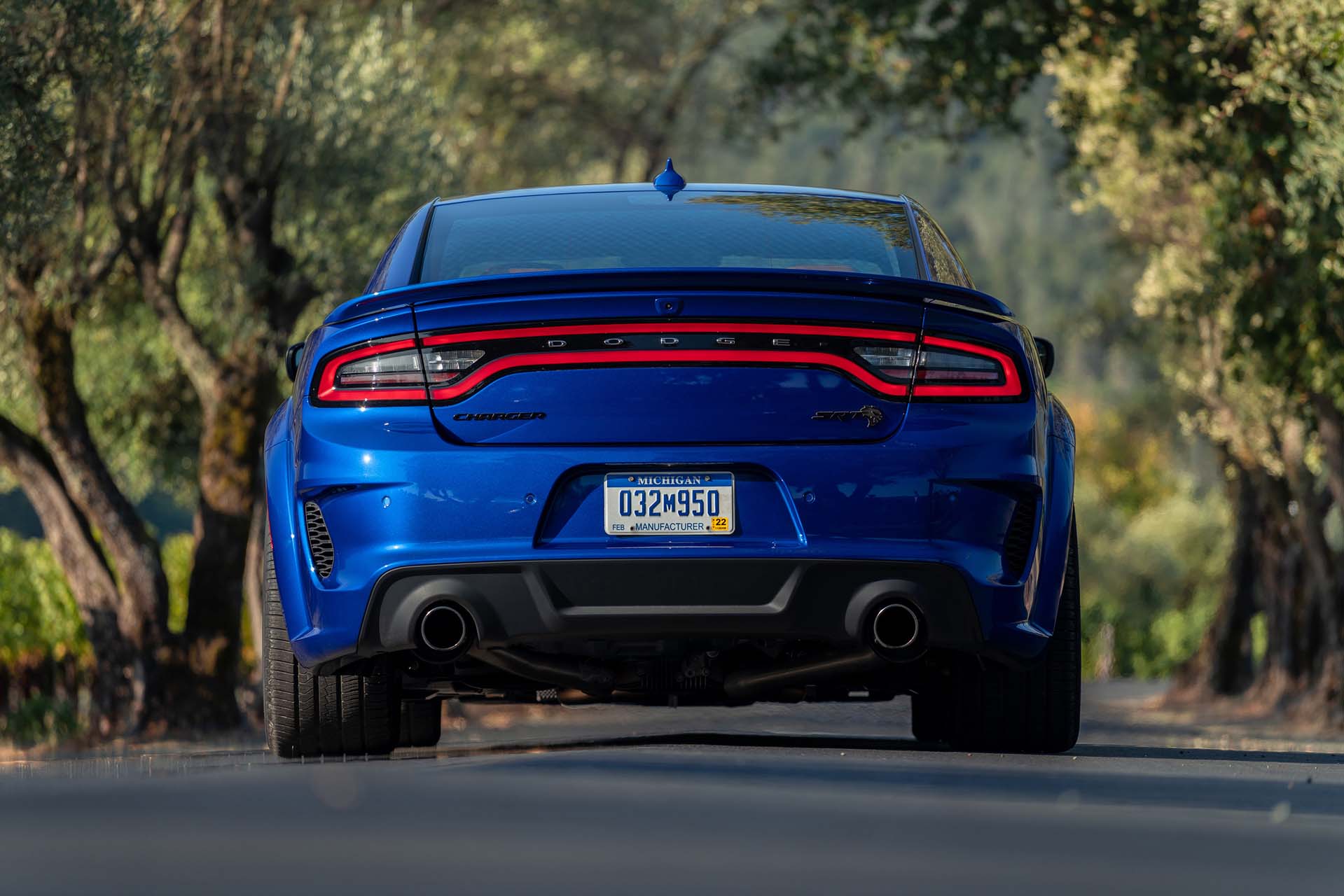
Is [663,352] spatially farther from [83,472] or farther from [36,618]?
[36,618]

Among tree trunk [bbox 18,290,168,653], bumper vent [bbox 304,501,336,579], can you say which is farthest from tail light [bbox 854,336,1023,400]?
tree trunk [bbox 18,290,168,653]

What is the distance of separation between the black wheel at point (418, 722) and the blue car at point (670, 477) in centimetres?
109

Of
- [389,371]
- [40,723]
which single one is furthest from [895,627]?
[40,723]

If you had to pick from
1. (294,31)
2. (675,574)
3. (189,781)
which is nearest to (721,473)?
(675,574)

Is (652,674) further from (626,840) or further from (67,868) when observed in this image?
(67,868)

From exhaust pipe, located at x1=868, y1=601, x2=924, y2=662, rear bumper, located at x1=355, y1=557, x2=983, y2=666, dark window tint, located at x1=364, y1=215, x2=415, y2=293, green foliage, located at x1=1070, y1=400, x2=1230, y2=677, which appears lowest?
green foliage, located at x1=1070, y1=400, x2=1230, y2=677

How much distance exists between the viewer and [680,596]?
222 inches

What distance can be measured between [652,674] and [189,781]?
1.40m

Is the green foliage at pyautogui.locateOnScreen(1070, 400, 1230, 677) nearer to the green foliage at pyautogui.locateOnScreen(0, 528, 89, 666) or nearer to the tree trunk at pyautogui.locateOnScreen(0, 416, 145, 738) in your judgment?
the green foliage at pyautogui.locateOnScreen(0, 528, 89, 666)

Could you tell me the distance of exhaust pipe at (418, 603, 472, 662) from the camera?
5.72m

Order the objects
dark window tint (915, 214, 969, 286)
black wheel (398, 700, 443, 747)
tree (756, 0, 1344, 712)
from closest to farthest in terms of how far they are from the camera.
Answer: dark window tint (915, 214, 969, 286) → black wheel (398, 700, 443, 747) → tree (756, 0, 1344, 712)

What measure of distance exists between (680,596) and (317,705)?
Answer: 1.44 metres

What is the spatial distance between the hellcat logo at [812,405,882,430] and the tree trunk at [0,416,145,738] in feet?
41.8

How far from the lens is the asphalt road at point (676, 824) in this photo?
164 inches
